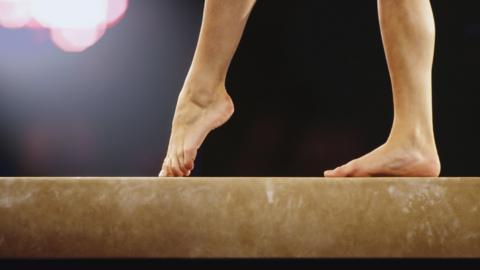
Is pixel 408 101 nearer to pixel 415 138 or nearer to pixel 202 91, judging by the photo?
pixel 415 138

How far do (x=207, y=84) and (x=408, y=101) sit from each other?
39cm

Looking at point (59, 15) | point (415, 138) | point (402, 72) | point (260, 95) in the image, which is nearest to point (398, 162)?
point (415, 138)

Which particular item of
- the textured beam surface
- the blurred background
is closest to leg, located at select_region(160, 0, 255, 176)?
the textured beam surface

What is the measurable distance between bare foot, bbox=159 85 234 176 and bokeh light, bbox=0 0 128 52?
50.3 inches

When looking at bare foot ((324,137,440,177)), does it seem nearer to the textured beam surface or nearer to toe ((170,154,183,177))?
the textured beam surface

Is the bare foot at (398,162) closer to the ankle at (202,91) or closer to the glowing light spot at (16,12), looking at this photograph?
the ankle at (202,91)

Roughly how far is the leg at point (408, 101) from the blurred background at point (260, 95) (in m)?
0.84

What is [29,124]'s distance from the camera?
91.7 inches

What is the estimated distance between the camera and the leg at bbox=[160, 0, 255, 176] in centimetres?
112

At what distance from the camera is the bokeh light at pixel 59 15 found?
2365 mm

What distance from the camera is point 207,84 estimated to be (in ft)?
3.89
